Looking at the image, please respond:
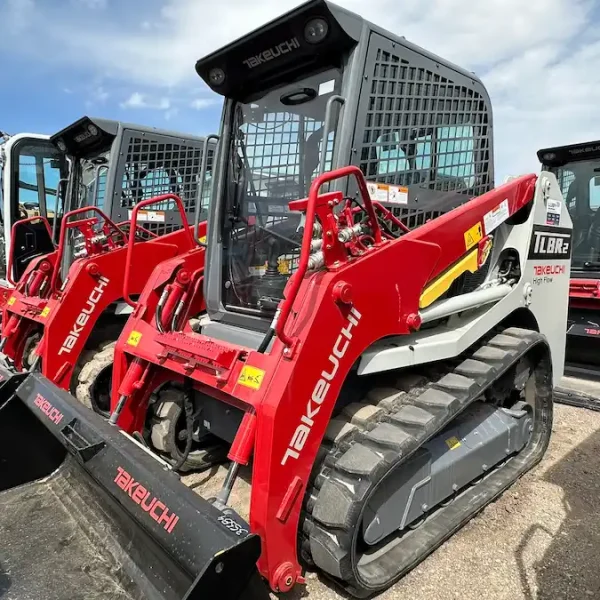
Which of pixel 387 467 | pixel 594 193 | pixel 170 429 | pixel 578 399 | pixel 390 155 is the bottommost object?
pixel 578 399

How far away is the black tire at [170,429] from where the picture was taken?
3246 mm

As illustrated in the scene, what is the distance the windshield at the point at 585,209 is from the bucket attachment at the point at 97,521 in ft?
19.3

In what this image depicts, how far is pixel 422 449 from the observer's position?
2.64 meters

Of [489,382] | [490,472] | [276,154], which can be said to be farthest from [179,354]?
[490,472]

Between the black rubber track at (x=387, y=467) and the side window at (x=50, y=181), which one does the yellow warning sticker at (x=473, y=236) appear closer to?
the black rubber track at (x=387, y=467)

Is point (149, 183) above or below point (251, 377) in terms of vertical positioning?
above

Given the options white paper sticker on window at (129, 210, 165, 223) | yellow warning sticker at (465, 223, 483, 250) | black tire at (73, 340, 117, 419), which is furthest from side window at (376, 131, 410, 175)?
white paper sticker on window at (129, 210, 165, 223)

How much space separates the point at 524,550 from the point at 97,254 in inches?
149

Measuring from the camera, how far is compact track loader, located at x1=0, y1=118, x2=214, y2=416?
4.40 m

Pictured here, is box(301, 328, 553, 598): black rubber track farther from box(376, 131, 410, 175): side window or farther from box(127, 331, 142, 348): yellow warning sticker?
box(127, 331, 142, 348): yellow warning sticker

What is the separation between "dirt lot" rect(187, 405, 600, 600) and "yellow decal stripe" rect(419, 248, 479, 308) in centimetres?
123

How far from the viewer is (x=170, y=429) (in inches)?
128

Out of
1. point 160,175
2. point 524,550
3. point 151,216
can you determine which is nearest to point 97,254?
point 151,216

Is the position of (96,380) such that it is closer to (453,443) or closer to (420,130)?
(453,443)
